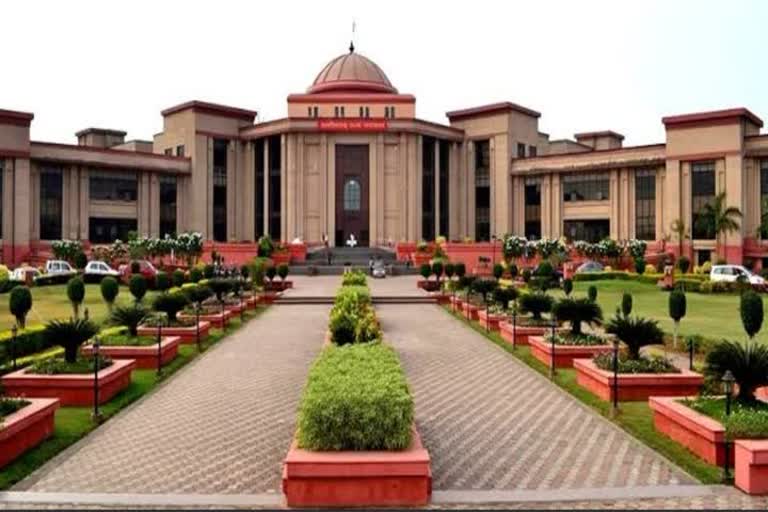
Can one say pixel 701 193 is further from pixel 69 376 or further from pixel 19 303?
pixel 69 376

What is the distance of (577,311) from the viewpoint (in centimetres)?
1576

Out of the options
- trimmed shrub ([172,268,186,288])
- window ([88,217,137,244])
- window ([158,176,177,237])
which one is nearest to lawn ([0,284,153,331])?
trimmed shrub ([172,268,186,288])

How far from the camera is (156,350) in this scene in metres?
14.6

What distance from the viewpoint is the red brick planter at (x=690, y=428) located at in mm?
8062

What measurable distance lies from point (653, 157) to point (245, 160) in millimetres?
32907

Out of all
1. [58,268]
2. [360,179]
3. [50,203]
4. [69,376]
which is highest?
[360,179]

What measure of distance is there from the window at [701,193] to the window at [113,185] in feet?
136

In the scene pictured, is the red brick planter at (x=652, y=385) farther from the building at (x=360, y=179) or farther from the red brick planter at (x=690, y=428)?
the building at (x=360, y=179)

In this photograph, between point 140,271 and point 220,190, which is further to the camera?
point 220,190

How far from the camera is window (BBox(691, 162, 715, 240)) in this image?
166ft

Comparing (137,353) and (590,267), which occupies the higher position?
(590,267)

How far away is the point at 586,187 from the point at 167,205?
33.9 m

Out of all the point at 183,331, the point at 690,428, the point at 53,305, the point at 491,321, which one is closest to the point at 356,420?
the point at 690,428

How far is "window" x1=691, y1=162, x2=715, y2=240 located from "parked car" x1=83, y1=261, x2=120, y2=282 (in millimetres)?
37569
